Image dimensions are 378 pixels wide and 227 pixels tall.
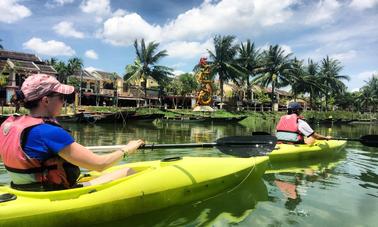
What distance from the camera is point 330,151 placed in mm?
9461

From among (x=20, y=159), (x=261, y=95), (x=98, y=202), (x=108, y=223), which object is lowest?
(x=108, y=223)

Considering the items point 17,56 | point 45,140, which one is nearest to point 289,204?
point 45,140

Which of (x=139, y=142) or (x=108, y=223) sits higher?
(x=139, y=142)

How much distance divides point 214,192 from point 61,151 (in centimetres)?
265

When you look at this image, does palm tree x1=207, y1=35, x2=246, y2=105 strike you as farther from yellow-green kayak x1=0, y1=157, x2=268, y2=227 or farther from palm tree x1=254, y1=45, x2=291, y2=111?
yellow-green kayak x1=0, y1=157, x2=268, y2=227

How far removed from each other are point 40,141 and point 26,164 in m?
Answer: 0.29

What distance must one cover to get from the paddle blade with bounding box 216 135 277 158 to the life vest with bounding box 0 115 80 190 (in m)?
3.32

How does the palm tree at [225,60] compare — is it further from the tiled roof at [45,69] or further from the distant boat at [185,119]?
the tiled roof at [45,69]

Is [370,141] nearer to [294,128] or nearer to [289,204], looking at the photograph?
[294,128]

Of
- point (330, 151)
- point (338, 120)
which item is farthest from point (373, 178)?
point (338, 120)

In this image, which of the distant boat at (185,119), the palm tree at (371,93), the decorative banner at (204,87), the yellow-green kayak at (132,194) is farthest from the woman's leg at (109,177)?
the palm tree at (371,93)

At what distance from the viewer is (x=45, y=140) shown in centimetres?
324

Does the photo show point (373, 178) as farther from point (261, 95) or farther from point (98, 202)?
point (261, 95)

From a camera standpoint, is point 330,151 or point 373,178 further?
point 330,151
